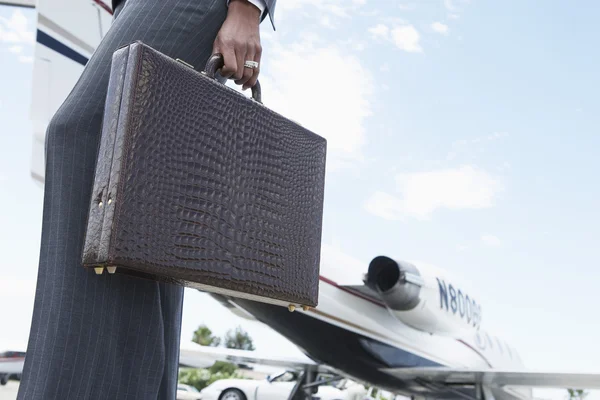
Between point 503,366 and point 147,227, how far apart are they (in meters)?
9.97

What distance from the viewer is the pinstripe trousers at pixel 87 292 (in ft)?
3.31

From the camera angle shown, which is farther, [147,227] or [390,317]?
[390,317]

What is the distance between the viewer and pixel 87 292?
104 centimetres

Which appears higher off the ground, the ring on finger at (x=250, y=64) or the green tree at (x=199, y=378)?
the ring on finger at (x=250, y=64)

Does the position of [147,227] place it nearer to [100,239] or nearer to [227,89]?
[100,239]

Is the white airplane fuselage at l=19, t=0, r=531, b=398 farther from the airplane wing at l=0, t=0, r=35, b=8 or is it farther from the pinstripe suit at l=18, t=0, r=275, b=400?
the pinstripe suit at l=18, t=0, r=275, b=400

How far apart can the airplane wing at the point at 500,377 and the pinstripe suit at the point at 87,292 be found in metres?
6.59

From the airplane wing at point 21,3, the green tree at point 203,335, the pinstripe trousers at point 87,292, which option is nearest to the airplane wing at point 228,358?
the airplane wing at point 21,3

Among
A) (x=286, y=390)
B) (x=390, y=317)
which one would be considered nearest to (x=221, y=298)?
(x=390, y=317)

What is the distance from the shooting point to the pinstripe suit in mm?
1009

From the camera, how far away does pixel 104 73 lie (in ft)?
3.70

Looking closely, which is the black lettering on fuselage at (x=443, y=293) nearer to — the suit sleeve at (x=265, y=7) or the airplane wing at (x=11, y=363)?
the airplane wing at (x=11, y=363)

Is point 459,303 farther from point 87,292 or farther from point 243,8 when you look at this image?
point 87,292

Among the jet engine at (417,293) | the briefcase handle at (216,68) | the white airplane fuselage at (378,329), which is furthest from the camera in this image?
the white airplane fuselage at (378,329)
